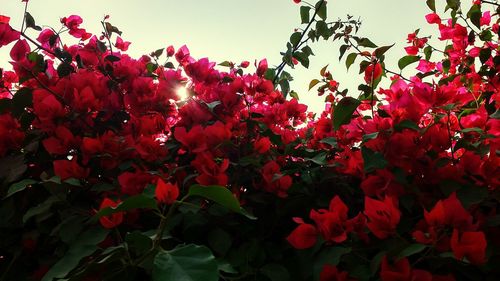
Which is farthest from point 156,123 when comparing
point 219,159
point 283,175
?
point 283,175

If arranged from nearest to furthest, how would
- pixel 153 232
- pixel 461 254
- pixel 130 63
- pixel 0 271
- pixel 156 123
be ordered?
pixel 461 254
pixel 153 232
pixel 0 271
pixel 156 123
pixel 130 63

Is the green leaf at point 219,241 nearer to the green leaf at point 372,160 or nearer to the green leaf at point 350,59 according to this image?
the green leaf at point 372,160

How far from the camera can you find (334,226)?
78 cm

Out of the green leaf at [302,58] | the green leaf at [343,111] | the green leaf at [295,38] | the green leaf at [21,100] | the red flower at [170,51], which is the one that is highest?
the green leaf at [295,38]

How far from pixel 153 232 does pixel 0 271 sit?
0.51 meters

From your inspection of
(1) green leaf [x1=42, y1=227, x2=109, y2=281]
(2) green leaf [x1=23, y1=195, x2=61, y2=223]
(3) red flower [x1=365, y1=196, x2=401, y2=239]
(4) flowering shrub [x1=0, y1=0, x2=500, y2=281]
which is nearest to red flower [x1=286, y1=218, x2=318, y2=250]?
(4) flowering shrub [x1=0, y1=0, x2=500, y2=281]

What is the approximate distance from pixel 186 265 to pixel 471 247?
16.6 inches

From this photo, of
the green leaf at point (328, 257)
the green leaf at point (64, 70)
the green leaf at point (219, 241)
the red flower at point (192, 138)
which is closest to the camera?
the green leaf at point (328, 257)

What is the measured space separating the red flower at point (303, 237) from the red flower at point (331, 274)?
54mm

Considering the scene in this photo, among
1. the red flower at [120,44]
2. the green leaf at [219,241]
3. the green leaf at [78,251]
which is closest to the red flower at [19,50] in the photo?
the red flower at [120,44]

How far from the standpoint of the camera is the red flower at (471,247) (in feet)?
2.12

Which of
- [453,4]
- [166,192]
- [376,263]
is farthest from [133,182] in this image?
[453,4]

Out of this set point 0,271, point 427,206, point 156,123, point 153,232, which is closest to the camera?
point 153,232

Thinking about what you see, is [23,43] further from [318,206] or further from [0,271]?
[318,206]
